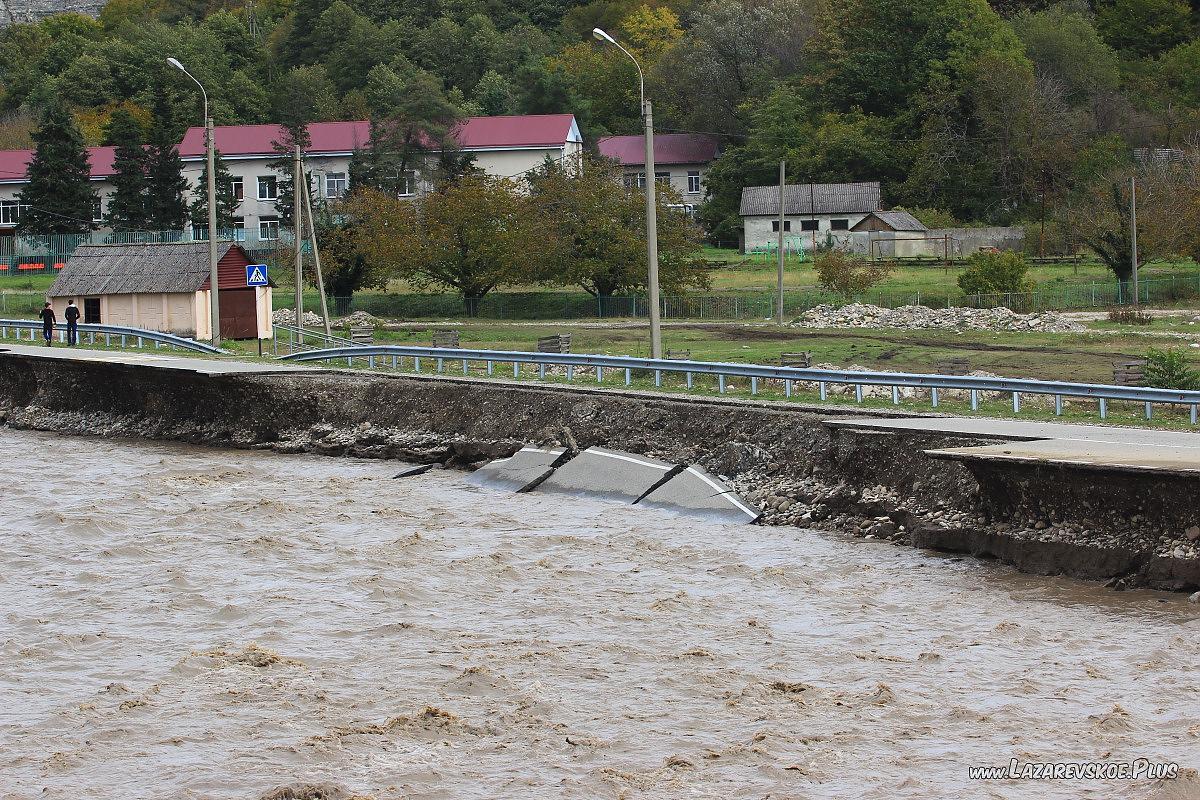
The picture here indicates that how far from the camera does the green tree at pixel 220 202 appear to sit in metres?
82.5

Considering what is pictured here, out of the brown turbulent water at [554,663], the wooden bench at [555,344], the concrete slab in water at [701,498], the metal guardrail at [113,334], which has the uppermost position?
the metal guardrail at [113,334]

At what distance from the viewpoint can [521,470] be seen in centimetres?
2517

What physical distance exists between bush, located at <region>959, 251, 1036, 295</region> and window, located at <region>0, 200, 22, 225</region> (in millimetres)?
60790

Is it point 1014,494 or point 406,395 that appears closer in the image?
point 1014,494

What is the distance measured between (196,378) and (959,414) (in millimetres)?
17044

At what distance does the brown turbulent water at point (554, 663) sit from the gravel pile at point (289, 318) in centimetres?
3358

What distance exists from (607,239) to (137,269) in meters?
21.2

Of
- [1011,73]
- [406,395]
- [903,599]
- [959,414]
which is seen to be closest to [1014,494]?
[903,599]

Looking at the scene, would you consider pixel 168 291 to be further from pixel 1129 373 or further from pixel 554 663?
pixel 554 663

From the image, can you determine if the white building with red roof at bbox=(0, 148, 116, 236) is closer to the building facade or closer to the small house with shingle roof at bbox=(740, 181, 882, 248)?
the building facade

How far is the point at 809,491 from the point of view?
21453mm

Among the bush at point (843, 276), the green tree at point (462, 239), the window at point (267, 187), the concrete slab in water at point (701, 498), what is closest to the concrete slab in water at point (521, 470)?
the concrete slab in water at point (701, 498)

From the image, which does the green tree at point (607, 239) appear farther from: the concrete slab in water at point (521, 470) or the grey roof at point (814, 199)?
the concrete slab in water at point (521, 470)

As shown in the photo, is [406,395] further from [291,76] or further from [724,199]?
[291,76]
